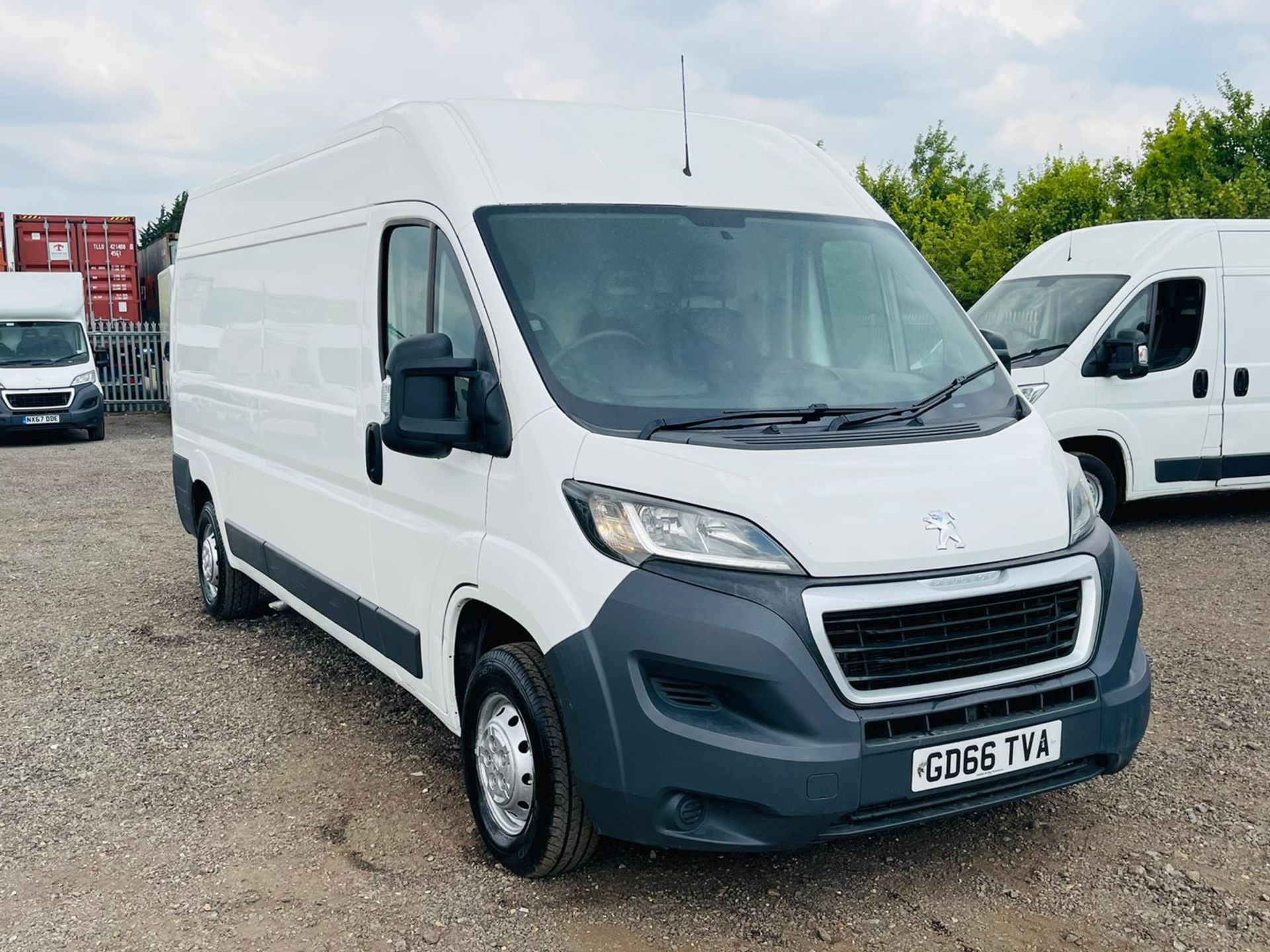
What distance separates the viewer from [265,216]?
6047mm

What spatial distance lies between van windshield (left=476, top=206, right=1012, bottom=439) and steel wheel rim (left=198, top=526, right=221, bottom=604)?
3.95 meters

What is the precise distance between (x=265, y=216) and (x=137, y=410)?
Result: 21.1m

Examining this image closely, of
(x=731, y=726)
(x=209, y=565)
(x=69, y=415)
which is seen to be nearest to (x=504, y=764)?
(x=731, y=726)

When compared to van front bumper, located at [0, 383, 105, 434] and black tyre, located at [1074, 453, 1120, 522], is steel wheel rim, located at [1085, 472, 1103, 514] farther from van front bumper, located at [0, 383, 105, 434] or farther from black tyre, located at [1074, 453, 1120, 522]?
van front bumper, located at [0, 383, 105, 434]

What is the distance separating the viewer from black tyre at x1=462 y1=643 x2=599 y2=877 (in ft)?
12.0

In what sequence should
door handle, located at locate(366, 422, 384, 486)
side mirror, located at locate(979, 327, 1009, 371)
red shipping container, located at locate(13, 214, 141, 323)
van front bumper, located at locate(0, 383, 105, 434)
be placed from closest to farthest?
door handle, located at locate(366, 422, 384, 486) → side mirror, located at locate(979, 327, 1009, 371) → van front bumper, located at locate(0, 383, 105, 434) → red shipping container, located at locate(13, 214, 141, 323)

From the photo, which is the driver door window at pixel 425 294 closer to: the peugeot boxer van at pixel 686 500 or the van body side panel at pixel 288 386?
the peugeot boxer van at pixel 686 500

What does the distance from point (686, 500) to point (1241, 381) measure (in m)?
7.87

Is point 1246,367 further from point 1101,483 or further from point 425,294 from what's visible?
point 425,294

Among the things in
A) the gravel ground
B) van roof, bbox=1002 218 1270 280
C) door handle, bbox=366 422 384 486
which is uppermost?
van roof, bbox=1002 218 1270 280

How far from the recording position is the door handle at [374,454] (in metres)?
4.63

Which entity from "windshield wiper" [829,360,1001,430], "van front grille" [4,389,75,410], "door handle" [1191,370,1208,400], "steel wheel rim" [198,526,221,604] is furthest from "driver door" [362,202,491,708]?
"van front grille" [4,389,75,410]

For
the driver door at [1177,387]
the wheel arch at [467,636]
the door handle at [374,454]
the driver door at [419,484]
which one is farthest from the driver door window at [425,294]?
the driver door at [1177,387]

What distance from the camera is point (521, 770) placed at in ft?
12.6
